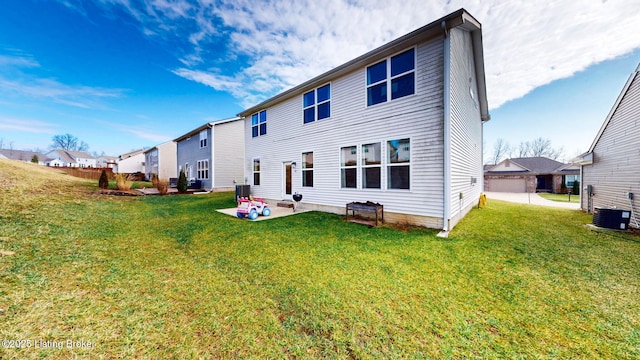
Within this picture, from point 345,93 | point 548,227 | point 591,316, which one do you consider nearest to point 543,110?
point 548,227

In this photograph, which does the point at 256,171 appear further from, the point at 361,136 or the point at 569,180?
the point at 569,180

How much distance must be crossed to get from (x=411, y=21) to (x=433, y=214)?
7277 millimetres

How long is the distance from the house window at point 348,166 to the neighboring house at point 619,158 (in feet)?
28.3

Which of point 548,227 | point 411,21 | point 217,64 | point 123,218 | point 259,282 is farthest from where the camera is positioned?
point 217,64

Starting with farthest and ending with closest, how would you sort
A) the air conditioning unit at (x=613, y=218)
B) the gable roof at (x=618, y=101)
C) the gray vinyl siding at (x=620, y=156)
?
the gable roof at (x=618, y=101) < the gray vinyl siding at (x=620, y=156) < the air conditioning unit at (x=613, y=218)

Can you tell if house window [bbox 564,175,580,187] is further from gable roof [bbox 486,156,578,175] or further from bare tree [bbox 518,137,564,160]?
bare tree [bbox 518,137,564,160]

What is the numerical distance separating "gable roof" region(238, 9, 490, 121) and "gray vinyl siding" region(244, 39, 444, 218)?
0.89ft

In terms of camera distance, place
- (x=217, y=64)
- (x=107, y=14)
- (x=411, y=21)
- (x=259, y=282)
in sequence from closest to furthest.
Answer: (x=259, y=282), (x=411, y=21), (x=107, y=14), (x=217, y=64)

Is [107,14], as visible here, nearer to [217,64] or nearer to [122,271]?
[217,64]

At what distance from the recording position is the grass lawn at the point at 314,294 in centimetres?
206

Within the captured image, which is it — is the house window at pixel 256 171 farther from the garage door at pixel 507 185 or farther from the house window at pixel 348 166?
the garage door at pixel 507 185

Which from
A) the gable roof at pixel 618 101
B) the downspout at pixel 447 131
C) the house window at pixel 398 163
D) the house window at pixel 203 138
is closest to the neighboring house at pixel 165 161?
the house window at pixel 203 138

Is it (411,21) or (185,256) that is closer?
(185,256)

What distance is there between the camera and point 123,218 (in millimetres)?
7414
